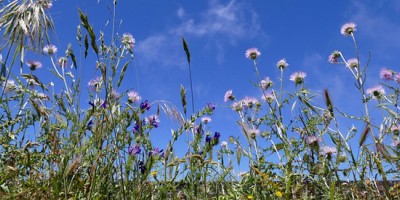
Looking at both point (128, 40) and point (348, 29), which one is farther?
point (348, 29)

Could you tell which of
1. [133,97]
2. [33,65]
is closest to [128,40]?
[133,97]

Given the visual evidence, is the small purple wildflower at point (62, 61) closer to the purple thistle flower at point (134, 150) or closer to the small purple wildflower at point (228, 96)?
the purple thistle flower at point (134, 150)

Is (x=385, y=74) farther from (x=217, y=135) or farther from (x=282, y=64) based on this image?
(x=217, y=135)

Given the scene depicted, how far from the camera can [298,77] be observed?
4.23 metres

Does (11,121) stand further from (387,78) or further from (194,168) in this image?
(387,78)

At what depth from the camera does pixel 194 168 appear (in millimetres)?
2650

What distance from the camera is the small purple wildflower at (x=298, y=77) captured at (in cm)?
418

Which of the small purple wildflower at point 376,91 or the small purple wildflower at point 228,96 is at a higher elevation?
the small purple wildflower at point 228,96

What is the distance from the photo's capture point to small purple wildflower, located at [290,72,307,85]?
13.7 feet

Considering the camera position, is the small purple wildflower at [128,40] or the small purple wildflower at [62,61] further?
the small purple wildflower at [62,61]

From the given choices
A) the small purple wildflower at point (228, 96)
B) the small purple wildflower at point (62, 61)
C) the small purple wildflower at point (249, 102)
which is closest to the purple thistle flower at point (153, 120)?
the small purple wildflower at point (62, 61)

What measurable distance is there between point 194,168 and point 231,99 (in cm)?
250

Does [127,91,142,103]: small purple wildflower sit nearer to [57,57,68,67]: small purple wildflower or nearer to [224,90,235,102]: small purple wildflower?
[57,57,68,67]: small purple wildflower

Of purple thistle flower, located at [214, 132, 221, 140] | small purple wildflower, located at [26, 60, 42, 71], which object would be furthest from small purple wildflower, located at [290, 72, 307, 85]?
small purple wildflower, located at [26, 60, 42, 71]
